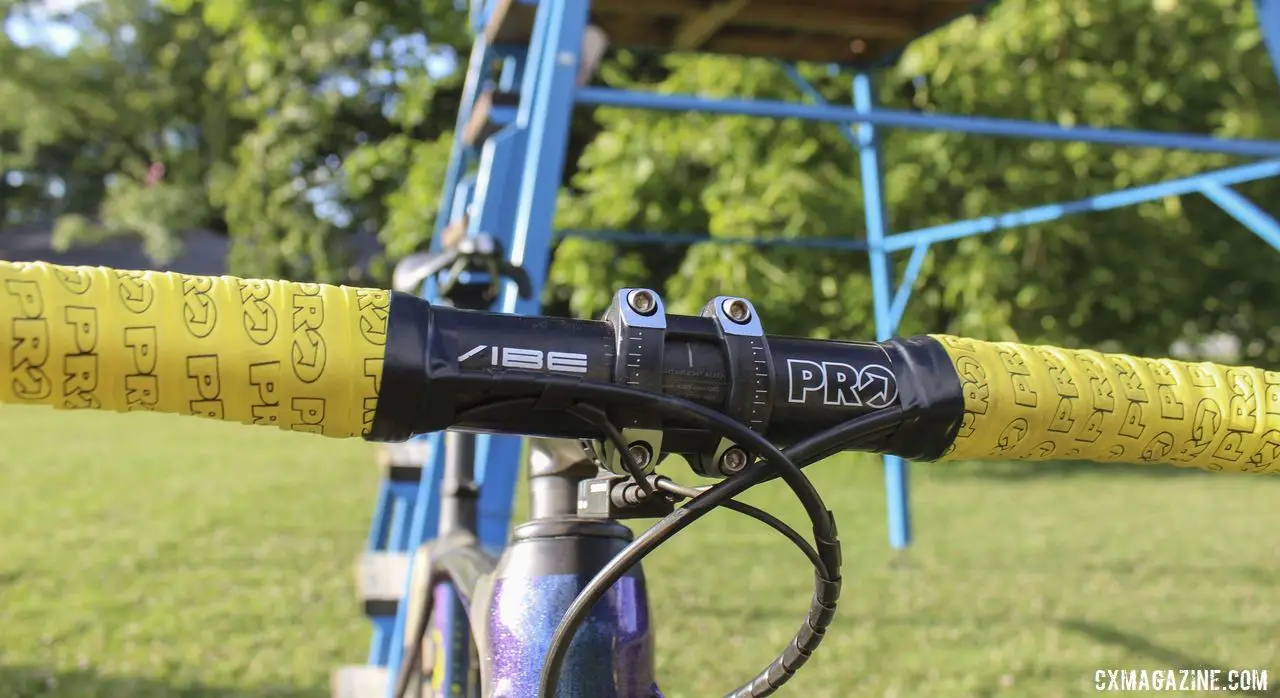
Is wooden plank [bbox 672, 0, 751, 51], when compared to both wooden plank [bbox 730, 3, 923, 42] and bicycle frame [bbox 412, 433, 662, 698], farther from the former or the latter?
bicycle frame [bbox 412, 433, 662, 698]

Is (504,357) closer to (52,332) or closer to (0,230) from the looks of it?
(52,332)

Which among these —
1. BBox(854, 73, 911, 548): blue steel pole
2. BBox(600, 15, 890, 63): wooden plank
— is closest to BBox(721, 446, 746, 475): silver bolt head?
BBox(600, 15, 890, 63): wooden plank

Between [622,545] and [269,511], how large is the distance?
4.59 meters

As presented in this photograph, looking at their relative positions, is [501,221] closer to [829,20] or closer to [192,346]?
[829,20]

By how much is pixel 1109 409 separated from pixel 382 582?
67.3 inches

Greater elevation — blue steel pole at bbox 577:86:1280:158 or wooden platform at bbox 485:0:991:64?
wooden platform at bbox 485:0:991:64

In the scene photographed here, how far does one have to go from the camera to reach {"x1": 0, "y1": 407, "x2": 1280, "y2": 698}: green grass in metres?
2.84

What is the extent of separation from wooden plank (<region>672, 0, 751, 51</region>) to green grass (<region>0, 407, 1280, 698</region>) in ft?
5.97

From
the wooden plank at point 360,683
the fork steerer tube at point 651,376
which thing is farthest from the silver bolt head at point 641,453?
the wooden plank at point 360,683

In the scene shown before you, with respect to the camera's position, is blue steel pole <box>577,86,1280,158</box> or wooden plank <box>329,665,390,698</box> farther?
blue steel pole <box>577,86,1280,158</box>

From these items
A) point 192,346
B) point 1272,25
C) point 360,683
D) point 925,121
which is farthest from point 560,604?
point 1272,25

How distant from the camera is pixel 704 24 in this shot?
127 inches

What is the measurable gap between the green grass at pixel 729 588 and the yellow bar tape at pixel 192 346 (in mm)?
2233

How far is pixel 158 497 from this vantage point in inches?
211
